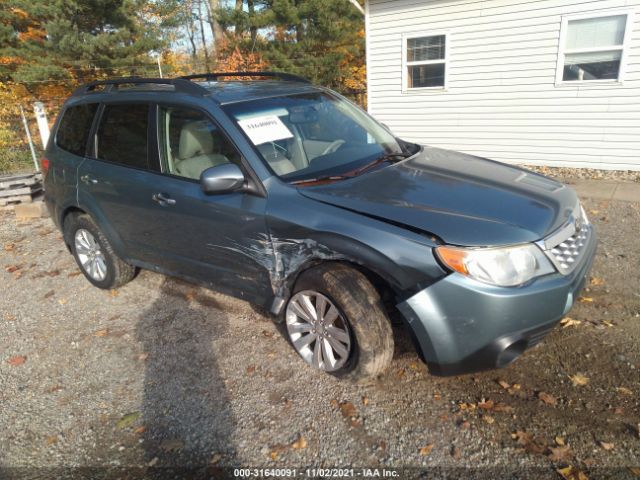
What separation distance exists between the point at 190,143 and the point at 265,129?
2.08 feet

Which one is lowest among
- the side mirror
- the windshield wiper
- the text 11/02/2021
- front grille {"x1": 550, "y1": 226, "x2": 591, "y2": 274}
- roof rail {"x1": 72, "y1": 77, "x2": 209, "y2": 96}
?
the text 11/02/2021

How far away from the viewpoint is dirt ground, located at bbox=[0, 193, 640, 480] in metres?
2.44

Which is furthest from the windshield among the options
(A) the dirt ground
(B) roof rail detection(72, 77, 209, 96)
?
(A) the dirt ground

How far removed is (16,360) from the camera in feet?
11.7

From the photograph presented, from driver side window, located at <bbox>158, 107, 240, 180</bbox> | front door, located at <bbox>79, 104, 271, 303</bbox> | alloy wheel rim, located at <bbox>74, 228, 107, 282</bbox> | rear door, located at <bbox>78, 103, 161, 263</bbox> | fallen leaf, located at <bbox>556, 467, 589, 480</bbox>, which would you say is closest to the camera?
fallen leaf, located at <bbox>556, 467, 589, 480</bbox>

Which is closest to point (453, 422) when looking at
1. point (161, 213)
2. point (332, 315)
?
point (332, 315)

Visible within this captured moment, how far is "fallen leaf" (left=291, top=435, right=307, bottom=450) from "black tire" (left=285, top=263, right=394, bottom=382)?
19.4 inches

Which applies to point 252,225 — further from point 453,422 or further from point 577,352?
point 577,352

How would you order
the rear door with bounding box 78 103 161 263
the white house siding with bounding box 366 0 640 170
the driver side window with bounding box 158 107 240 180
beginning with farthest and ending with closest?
1. the white house siding with bounding box 366 0 640 170
2. the rear door with bounding box 78 103 161 263
3. the driver side window with bounding box 158 107 240 180

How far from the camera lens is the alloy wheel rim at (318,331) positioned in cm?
287

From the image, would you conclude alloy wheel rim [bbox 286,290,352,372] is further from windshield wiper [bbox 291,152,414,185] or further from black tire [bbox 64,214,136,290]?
black tire [bbox 64,214,136,290]

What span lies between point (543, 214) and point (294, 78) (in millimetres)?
2737

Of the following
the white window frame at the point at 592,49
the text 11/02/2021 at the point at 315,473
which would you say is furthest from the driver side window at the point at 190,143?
the white window frame at the point at 592,49

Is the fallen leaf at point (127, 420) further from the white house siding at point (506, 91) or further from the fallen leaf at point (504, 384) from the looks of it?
the white house siding at point (506, 91)
